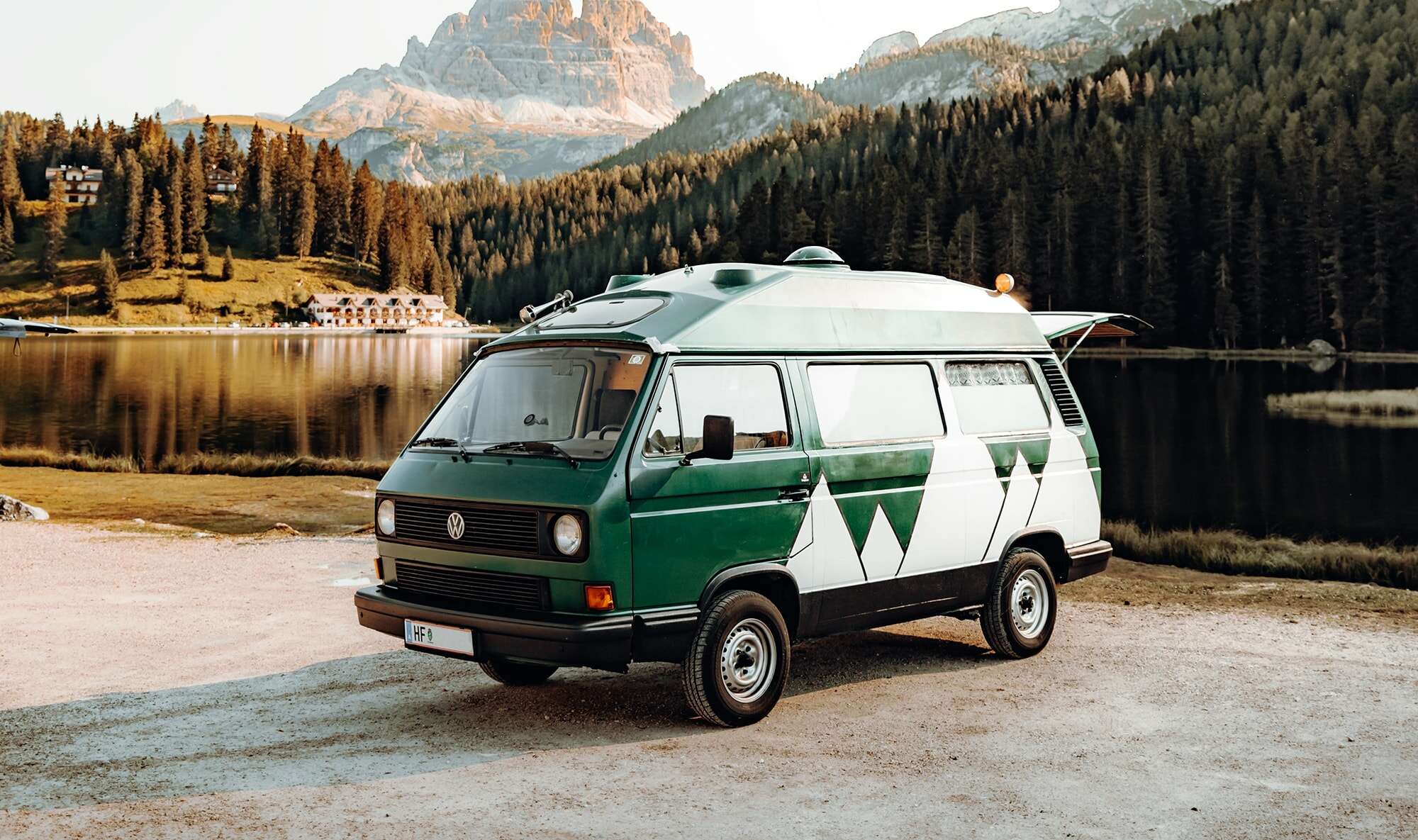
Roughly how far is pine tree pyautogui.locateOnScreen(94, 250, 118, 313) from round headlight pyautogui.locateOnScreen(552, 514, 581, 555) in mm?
201501

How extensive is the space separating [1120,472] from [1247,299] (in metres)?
88.6

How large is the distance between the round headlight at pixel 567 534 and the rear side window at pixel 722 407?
73 cm

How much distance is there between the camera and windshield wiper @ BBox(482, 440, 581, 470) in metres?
8.45

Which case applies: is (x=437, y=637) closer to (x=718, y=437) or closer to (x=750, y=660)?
(x=750, y=660)

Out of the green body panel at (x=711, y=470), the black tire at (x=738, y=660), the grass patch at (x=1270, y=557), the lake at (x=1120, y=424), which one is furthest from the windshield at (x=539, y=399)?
the lake at (x=1120, y=424)

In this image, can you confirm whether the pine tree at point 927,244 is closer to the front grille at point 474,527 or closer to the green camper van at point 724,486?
the green camper van at point 724,486

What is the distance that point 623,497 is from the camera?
8.21m

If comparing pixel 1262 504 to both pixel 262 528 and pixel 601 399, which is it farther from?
pixel 601 399

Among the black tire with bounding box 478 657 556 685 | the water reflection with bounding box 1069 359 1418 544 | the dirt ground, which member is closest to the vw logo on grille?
the dirt ground

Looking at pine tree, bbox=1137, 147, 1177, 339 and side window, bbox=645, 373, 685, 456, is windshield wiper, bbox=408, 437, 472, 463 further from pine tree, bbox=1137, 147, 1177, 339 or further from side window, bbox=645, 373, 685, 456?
pine tree, bbox=1137, 147, 1177, 339

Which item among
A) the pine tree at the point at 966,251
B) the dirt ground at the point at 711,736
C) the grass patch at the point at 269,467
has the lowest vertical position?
the dirt ground at the point at 711,736

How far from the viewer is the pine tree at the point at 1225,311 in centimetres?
11831

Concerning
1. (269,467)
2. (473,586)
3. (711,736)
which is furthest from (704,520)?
(269,467)

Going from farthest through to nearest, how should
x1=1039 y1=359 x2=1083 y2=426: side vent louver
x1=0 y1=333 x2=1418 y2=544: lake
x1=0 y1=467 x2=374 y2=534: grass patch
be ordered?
x1=0 y1=333 x2=1418 y2=544: lake
x1=0 y1=467 x2=374 y2=534: grass patch
x1=1039 y1=359 x2=1083 y2=426: side vent louver
